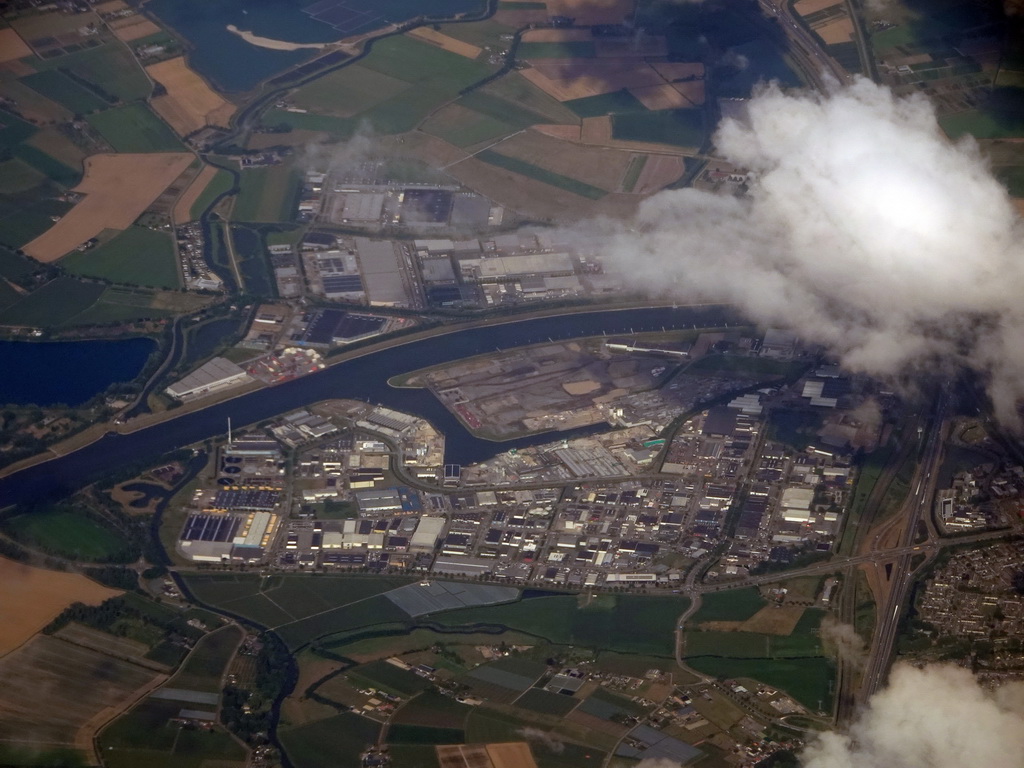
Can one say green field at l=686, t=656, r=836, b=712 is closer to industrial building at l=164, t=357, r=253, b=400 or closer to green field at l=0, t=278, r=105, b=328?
industrial building at l=164, t=357, r=253, b=400

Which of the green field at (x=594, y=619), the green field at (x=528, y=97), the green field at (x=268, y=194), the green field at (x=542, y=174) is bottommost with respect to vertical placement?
the green field at (x=594, y=619)

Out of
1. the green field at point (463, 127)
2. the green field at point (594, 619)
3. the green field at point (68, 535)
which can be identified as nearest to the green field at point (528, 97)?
the green field at point (463, 127)

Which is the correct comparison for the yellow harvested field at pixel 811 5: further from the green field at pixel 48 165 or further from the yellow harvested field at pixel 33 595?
the yellow harvested field at pixel 33 595

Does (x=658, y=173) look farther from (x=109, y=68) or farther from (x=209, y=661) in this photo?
(x=209, y=661)

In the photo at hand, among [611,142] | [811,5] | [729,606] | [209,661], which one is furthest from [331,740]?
[811,5]

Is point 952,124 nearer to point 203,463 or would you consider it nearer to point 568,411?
point 568,411

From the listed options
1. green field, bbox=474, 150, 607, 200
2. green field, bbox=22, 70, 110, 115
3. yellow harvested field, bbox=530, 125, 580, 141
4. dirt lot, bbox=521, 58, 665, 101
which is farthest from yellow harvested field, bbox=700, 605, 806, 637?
green field, bbox=22, 70, 110, 115
